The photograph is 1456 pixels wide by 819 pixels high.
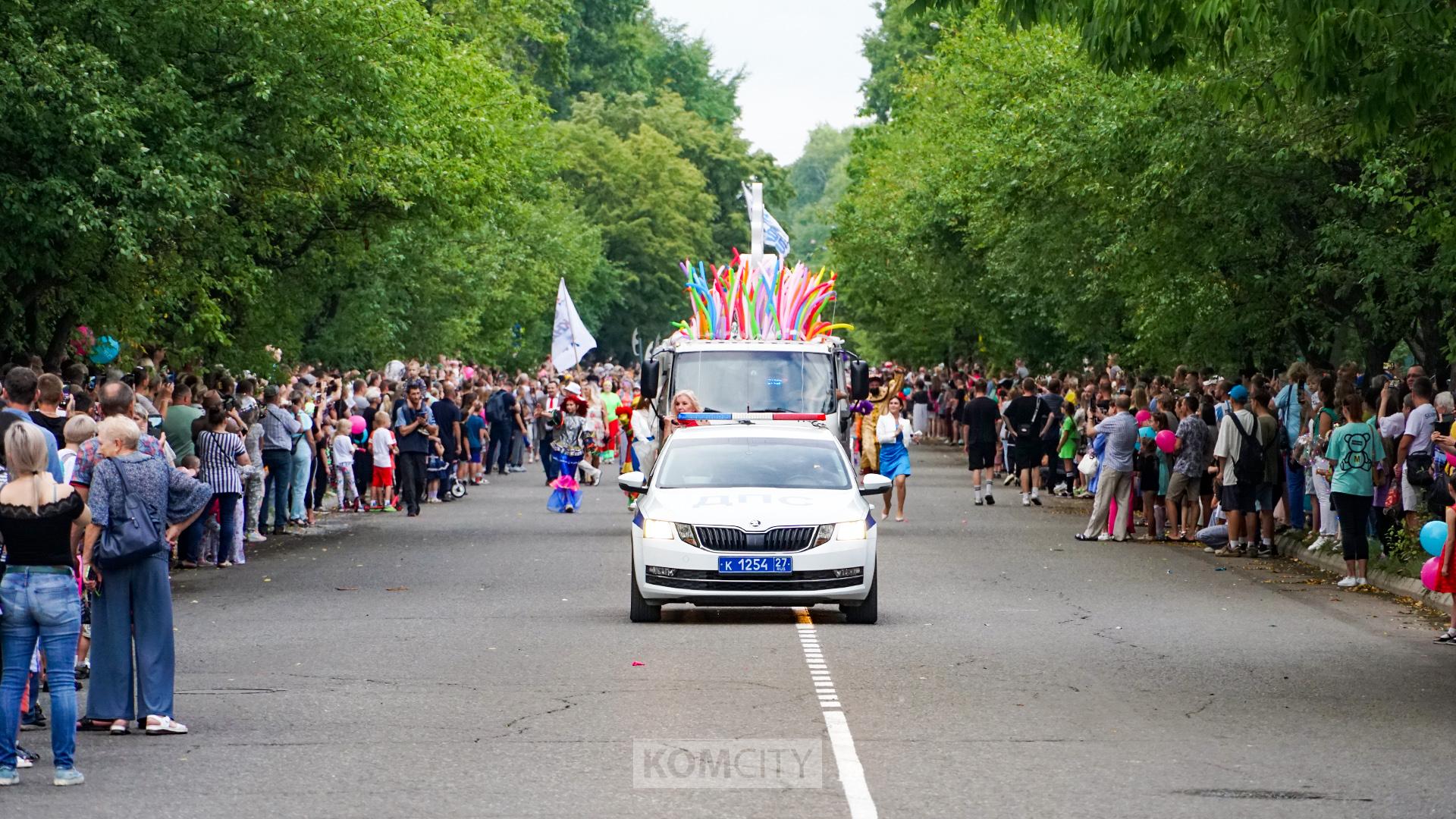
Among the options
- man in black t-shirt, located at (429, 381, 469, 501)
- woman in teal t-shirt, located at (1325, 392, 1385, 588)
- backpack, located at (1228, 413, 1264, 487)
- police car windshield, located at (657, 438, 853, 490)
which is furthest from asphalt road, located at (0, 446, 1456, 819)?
man in black t-shirt, located at (429, 381, 469, 501)

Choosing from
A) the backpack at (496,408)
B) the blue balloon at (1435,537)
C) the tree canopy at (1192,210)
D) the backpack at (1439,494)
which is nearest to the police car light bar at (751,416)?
the tree canopy at (1192,210)

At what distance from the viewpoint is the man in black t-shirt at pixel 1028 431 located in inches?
1273

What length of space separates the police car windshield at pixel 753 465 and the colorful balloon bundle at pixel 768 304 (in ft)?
32.6

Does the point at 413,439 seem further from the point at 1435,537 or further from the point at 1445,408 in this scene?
the point at 1435,537

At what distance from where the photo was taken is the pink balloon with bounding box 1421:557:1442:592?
48.8 feet

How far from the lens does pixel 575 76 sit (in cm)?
10256

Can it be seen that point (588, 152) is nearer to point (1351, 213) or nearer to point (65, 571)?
point (1351, 213)

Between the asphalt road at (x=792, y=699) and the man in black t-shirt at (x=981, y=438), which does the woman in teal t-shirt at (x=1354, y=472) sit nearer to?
the asphalt road at (x=792, y=699)

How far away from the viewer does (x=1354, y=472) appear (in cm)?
1891

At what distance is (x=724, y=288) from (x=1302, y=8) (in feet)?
53.5

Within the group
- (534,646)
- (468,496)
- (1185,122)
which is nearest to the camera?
(534,646)

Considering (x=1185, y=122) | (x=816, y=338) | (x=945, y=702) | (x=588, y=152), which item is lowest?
(x=945, y=702)

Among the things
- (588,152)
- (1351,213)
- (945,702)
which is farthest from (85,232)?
(588,152)

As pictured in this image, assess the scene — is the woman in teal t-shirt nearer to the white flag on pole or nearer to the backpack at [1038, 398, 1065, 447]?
the backpack at [1038, 398, 1065, 447]
